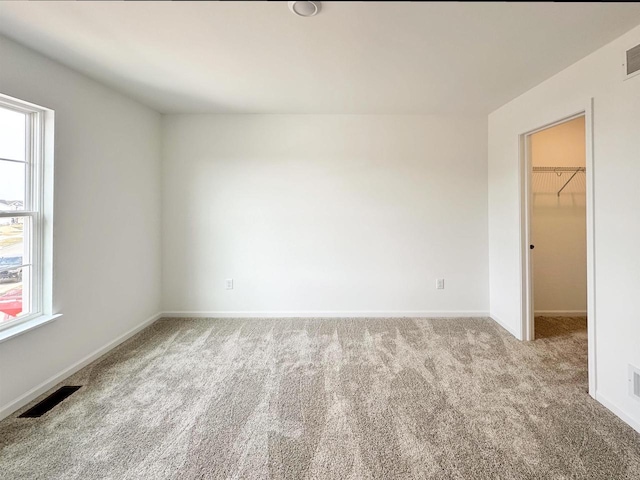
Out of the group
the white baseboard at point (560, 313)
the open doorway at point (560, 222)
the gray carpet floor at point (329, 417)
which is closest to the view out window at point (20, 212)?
the gray carpet floor at point (329, 417)

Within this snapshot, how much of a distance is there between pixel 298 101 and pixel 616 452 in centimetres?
338

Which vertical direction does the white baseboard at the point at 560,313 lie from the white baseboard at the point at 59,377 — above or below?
above

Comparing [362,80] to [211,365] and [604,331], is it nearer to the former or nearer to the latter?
[604,331]

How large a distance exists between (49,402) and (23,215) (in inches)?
50.0

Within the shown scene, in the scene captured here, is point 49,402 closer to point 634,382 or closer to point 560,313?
point 634,382

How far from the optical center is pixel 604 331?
184cm

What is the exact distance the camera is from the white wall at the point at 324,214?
10.8 ft

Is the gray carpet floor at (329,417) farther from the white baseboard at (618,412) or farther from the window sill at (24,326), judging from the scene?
the window sill at (24,326)

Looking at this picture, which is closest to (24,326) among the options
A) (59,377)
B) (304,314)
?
(59,377)

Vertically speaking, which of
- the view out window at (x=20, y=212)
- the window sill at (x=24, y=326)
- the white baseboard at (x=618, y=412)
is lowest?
the white baseboard at (x=618, y=412)

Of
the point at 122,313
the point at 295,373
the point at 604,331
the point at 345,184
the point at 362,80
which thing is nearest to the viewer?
the point at 604,331

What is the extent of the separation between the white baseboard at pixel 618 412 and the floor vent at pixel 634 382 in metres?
0.14

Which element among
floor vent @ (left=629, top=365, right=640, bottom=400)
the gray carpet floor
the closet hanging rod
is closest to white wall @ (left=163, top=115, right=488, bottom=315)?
the closet hanging rod

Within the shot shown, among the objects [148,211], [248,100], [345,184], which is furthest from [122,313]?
[345,184]
